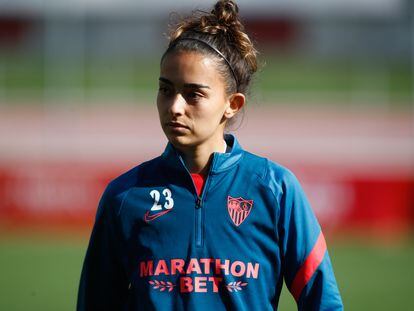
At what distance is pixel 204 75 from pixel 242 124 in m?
2.75

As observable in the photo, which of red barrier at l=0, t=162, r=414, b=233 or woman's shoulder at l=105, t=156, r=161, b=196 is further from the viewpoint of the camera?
red barrier at l=0, t=162, r=414, b=233

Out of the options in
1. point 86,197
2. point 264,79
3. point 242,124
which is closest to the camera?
point 242,124

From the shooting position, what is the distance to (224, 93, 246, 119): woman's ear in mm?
3406

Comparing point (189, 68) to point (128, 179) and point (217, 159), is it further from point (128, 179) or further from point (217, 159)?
point (128, 179)

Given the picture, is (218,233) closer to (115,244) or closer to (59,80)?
(115,244)

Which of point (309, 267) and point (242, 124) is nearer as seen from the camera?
point (309, 267)

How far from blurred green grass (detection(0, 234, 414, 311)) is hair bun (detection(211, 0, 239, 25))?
198 inches

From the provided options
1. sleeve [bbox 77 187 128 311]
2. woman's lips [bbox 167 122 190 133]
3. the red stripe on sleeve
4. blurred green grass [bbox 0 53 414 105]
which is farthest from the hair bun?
blurred green grass [bbox 0 53 414 105]

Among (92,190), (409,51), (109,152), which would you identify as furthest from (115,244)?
(409,51)

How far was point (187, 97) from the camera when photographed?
3230 mm

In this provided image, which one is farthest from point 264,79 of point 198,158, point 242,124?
point 198,158

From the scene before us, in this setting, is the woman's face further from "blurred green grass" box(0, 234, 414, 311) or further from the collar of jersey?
"blurred green grass" box(0, 234, 414, 311)

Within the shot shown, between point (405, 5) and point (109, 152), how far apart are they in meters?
20.8

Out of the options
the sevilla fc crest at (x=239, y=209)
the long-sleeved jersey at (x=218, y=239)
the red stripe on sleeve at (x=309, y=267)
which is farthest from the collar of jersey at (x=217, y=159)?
the red stripe on sleeve at (x=309, y=267)
